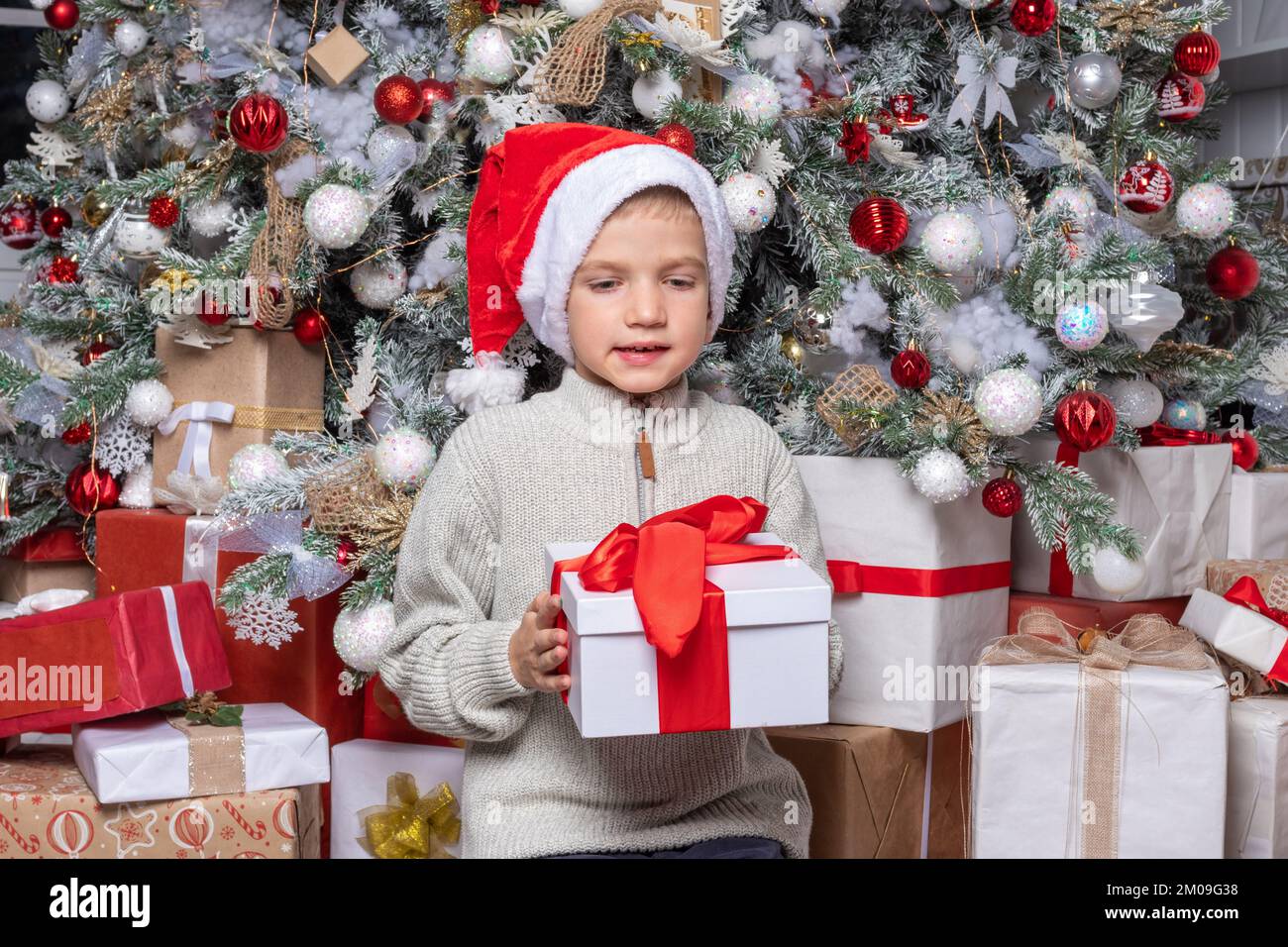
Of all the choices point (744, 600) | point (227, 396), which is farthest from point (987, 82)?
point (227, 396)

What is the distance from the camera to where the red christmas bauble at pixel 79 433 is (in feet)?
7.73

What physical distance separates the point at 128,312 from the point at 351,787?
97 cm

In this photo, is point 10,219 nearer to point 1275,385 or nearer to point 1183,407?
point 1183,407

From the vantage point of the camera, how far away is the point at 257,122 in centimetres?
208

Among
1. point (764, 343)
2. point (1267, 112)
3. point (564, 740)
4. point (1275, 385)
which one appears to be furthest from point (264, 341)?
point (1267, 112)

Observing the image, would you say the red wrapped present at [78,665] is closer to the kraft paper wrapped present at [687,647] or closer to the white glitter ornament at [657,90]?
the kraft paper wrapped present at [687,647]

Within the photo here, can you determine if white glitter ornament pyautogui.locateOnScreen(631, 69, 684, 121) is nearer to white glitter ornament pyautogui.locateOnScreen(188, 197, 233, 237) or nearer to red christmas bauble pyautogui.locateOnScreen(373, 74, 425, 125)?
red christmas bauble pyautogui.locateOnScreen(373, 74, 425, 125)

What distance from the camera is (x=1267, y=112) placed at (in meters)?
3.15

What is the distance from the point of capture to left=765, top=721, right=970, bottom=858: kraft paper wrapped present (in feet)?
6.73

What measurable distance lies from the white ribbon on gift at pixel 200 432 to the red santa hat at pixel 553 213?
23.5 inches

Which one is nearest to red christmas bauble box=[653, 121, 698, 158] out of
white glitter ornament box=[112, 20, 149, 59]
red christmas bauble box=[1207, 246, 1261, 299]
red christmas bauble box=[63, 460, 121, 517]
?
white glitter ornament box=[112, 20, 149, 59]

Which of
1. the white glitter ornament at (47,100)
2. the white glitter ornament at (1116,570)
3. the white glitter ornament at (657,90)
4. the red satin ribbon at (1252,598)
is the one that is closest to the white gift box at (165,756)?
the white glitter ornament at (657,90)

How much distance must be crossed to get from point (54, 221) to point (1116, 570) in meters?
2.11

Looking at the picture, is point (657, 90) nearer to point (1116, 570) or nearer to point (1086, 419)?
point (1086, 419)
